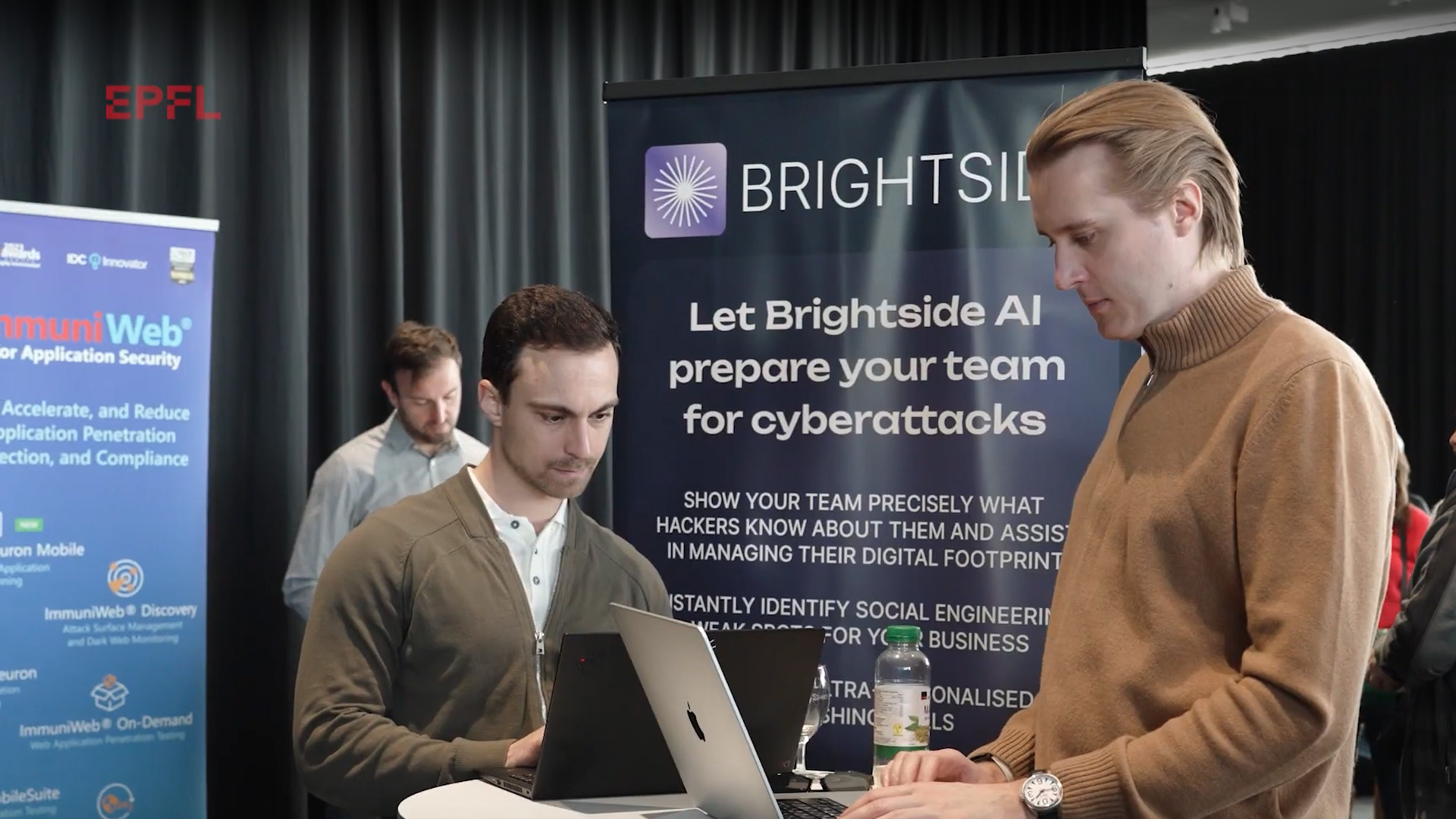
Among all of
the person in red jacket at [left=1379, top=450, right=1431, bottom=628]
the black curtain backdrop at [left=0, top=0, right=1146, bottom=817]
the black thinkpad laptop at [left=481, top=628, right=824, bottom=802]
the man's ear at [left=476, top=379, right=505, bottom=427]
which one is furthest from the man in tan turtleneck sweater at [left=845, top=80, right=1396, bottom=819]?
the black curtain backdrop at [left=0, top=0, right=1146, bottom=817]

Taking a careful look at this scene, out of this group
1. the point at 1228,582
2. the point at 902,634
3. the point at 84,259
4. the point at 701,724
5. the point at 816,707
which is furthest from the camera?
the point at 84,259

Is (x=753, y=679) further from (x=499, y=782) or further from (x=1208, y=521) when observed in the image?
(x=1208, y=521)

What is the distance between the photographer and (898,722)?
2107mm

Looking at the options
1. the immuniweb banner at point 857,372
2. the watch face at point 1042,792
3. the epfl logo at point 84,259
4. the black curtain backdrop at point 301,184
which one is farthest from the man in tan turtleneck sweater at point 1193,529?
the black curtain backdrop at point 301,184

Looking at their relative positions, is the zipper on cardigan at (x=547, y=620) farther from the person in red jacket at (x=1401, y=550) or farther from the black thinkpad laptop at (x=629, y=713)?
the person in red jacket at (x=1401, y=550)

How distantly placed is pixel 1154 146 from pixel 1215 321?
0.18 meters

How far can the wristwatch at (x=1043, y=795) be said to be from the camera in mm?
1297

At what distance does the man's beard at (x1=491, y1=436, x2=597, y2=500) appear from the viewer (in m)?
2.07

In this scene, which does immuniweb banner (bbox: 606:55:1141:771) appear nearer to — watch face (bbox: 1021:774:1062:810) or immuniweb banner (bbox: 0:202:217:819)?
watch face (bbox: 1021:774:1062:810)

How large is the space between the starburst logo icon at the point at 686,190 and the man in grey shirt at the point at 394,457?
5.64ft

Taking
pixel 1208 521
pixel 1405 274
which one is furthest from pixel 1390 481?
pixel 1405 274

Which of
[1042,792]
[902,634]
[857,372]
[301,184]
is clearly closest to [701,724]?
[1042,792]

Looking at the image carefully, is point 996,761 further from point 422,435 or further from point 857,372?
point 422,435

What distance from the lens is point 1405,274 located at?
631cm
